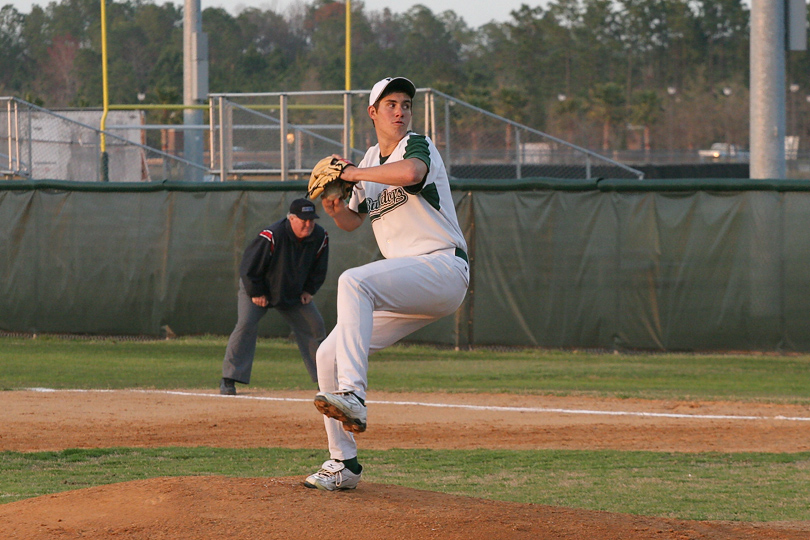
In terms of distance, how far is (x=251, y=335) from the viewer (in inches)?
371

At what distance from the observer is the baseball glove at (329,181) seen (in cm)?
458

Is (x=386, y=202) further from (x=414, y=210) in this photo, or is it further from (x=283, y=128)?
(x=283, y=128)

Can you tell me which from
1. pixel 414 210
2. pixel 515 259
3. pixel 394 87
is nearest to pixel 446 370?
pixel 515 259

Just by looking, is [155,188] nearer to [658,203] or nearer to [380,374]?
[380,374]

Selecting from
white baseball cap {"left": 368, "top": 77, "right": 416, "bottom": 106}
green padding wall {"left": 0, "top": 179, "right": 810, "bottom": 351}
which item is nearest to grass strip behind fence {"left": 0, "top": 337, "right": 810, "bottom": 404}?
green padding wall {"left": 0, "top": 179, "right": 810, "bottom": 351}

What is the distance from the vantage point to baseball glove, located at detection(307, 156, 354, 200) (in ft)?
15.0

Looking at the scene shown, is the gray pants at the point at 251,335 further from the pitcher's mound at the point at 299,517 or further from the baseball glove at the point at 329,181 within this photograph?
the baseball glove at the point at 329,181

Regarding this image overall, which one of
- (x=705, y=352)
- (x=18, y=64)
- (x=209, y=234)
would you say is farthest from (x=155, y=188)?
(x=18, y=64)

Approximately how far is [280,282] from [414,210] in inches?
186

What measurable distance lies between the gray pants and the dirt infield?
29 centimetres

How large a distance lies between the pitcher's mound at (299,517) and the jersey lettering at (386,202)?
4.28ft

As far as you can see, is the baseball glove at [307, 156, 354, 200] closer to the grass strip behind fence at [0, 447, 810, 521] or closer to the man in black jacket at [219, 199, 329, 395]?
the grass strip behind fence at [0, 447, 810, 521]

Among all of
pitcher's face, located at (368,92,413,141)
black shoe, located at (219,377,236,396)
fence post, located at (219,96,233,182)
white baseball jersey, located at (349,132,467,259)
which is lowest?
black shoe, located at (219,377,236,396)

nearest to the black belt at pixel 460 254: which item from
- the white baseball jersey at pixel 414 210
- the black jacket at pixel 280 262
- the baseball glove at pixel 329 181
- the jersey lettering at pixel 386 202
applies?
the white baseball jersey at pixel 414 210
